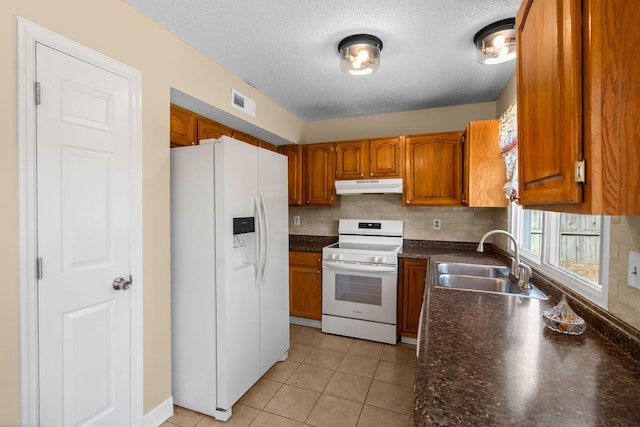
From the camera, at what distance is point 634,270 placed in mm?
959

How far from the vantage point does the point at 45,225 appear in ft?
4.40

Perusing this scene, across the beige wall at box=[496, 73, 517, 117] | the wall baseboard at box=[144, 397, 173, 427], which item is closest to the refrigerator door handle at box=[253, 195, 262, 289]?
the wall baseboard at box=[144, 397, 173, 427]

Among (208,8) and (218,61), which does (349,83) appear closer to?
(218,61)

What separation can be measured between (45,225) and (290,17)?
1.66 metres

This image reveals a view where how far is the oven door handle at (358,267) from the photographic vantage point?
9.73 ft

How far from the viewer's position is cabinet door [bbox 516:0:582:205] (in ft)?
2.25

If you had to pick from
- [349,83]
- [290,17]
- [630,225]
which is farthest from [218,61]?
[630,225]

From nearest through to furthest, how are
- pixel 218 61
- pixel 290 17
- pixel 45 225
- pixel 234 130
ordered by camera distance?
1. pixel 45 225
2. pixel 290 17
3. pixel 218 61
4. pixel 234 130

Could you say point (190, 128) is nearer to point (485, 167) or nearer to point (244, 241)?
point (244, 241)

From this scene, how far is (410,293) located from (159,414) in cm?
221

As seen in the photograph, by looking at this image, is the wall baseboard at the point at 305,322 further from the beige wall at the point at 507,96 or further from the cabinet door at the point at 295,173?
the beige wall at the point at 507,96

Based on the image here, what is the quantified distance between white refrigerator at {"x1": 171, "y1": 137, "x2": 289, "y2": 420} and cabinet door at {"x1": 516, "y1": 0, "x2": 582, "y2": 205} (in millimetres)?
1564

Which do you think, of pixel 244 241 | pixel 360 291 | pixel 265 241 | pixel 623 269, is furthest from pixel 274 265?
pixel 623 269

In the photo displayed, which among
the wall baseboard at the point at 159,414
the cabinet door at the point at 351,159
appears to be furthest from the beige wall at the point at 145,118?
the cabinet door at the point at 351,159
